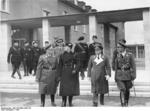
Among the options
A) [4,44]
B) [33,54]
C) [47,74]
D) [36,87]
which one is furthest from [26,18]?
[47,74]

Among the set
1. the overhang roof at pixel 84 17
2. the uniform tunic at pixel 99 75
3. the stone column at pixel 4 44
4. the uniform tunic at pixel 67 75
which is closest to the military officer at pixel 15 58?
the uniform tunic at pixel 67 75

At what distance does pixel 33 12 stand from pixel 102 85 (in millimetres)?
14517

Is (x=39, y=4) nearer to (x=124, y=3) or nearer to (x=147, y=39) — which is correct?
(x=124, y=3)

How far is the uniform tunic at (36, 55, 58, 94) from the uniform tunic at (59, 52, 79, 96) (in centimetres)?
19

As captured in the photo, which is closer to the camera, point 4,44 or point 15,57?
point 15,57

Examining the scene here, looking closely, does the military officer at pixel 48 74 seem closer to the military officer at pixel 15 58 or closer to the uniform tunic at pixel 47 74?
the uniform tunic at pixel 47 74

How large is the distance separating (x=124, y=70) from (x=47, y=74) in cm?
182

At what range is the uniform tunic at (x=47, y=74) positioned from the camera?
6.77 metres

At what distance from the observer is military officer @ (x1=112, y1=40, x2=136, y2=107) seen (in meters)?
6.55

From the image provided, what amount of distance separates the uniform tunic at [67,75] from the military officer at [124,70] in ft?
3.49

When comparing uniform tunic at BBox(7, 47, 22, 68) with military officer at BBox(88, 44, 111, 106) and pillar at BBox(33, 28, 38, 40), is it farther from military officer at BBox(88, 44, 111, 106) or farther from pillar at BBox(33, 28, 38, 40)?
pillar at BBox(33, 28, 38, 40)

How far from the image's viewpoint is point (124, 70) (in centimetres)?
662

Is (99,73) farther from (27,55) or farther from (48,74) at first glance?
(27,55)

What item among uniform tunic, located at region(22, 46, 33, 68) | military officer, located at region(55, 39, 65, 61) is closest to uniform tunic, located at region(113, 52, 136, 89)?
military officer, located at region(55, 39, 65, 61)
